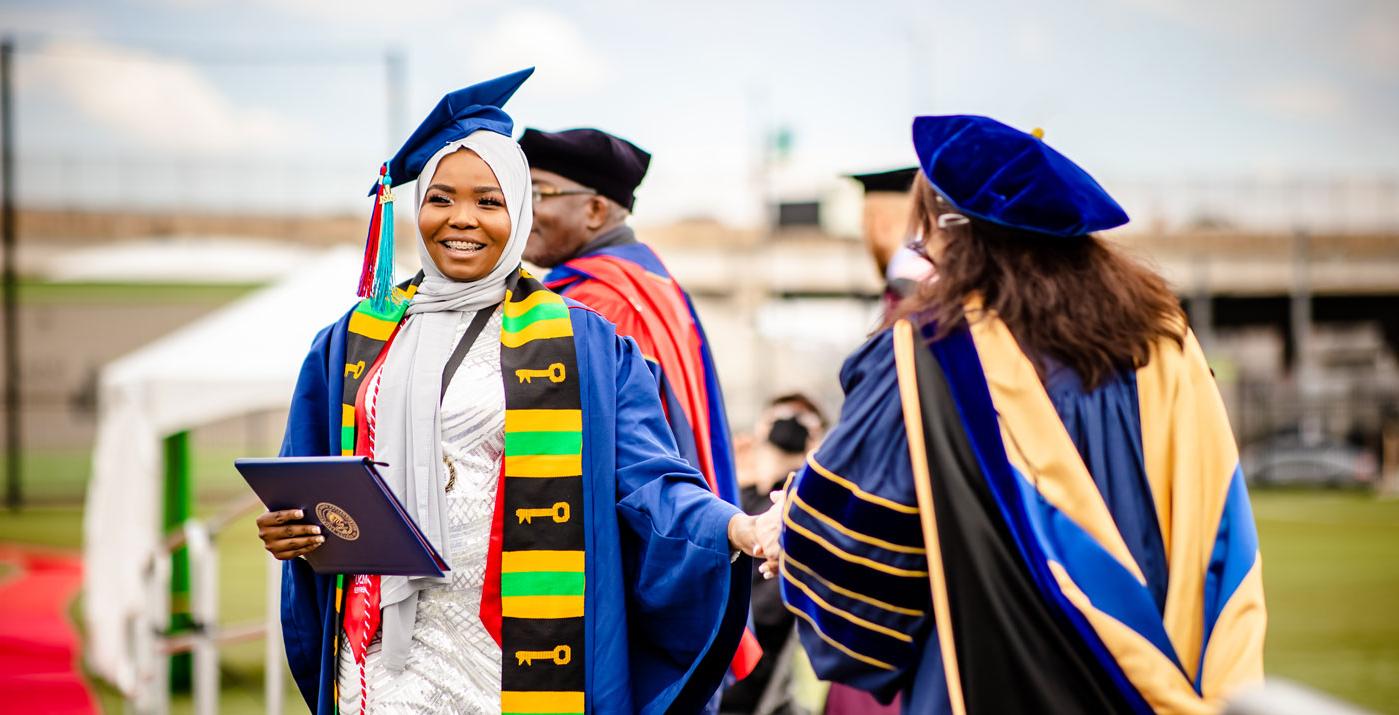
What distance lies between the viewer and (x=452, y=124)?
110 inches

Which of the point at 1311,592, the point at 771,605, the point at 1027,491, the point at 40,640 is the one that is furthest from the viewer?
the point at 1311,592

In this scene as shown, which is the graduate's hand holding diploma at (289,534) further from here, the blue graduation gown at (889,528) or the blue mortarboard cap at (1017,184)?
the blue mortarboard cap at (1017,184)

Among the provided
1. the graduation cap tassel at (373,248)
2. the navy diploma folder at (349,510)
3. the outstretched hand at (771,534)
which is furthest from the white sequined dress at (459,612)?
the outstretched hand at (771,534)

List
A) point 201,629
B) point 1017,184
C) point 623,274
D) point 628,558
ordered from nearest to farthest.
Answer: point 1017,184 → point 628,558 → point 623,274 → point 201,629

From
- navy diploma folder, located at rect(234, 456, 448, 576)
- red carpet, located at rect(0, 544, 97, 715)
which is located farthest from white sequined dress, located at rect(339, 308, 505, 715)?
red carpet, located at rect(0, 544, 97, 715)

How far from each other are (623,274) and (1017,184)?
1.79m

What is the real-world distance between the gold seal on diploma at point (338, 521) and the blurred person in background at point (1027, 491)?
82cm

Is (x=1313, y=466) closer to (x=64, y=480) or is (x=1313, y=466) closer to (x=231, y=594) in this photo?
(x=231, y=594)

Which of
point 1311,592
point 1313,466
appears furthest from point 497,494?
point 1313,466

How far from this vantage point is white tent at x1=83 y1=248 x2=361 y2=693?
7.57 m

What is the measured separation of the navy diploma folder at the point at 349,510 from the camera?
2456 millimetres

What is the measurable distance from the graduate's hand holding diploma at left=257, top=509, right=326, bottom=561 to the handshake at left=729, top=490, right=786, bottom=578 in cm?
78

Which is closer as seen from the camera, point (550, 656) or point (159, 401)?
point (550, 656)

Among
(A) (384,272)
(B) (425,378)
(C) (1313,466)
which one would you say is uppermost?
(A) (384,272)
